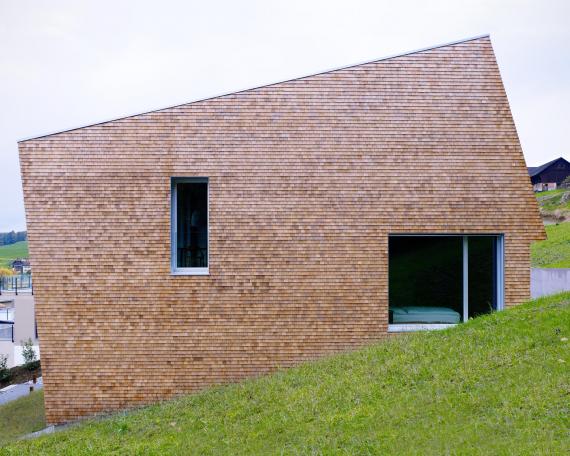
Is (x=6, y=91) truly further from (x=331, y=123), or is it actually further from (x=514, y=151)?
(x=514, y=151)

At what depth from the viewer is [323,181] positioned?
11.1m

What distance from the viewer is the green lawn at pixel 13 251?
271ft

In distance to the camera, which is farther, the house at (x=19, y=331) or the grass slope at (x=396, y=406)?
the house at (x=19, y=331)

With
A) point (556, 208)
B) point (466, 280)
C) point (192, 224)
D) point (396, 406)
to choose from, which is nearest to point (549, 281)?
point (466, 280)

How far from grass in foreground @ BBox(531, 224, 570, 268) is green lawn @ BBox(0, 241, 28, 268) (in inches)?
2703

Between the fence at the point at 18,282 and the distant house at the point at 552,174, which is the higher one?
the distant house at the point at 552,174

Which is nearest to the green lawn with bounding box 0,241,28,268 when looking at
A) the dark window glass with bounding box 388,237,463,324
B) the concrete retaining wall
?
the concrete retaining wall

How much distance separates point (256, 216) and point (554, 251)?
2361 centimetres

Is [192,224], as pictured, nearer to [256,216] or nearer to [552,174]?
[256,216]

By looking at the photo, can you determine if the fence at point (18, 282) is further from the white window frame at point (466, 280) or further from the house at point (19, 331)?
the white window frame at point (466, 280)

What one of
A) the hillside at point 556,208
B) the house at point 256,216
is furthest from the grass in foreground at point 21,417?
the hillside at point 556,208

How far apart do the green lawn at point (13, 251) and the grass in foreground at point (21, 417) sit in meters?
69.8

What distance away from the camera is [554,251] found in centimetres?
3006

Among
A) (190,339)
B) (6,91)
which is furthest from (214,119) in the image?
(6,91)
